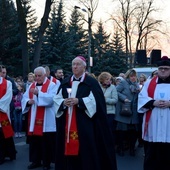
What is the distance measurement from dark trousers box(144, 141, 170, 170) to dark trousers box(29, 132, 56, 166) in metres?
2.11

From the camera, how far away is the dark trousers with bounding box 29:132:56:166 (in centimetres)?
780

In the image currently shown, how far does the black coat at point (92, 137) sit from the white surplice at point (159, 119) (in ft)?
2.89

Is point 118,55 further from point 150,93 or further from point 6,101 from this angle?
point 150,93

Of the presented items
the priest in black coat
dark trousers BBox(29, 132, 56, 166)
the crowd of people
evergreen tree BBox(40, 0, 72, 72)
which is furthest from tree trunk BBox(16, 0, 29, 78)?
the priest in black coat

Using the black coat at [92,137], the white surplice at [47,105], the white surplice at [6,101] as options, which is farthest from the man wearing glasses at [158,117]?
the white surplice at [6,101]

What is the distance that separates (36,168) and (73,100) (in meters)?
2.82

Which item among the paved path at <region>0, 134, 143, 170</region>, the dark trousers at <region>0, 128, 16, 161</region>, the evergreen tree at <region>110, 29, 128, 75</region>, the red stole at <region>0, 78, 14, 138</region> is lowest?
the paved path at <region>0, 134, 143, 170</region>

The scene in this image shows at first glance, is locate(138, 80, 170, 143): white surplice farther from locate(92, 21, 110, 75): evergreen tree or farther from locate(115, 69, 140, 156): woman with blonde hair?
locate(92, 21, 110, 75): evergreen tree

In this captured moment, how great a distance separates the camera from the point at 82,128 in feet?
18.9

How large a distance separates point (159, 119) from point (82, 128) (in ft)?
4.51

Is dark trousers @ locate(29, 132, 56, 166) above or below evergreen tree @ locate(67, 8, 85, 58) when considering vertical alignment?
below

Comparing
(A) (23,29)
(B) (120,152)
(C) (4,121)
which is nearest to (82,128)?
(C) (4,121)

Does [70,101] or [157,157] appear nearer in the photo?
[70,101]

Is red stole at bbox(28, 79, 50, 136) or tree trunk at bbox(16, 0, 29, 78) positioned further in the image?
tree trunk at bbox(16, 0, 29, 78)
